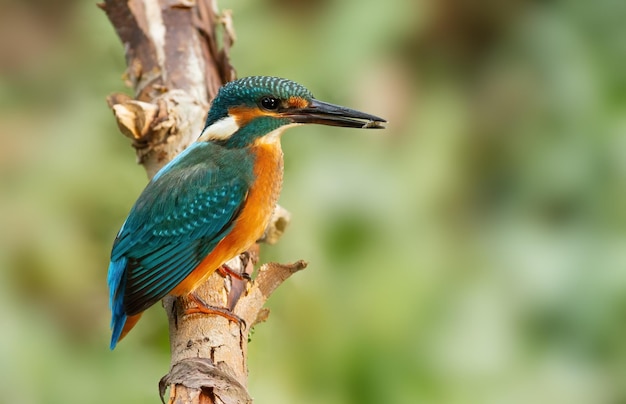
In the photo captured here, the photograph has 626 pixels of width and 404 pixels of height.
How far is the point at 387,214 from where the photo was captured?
95.5 inches

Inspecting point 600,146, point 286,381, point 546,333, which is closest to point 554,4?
point 600,146

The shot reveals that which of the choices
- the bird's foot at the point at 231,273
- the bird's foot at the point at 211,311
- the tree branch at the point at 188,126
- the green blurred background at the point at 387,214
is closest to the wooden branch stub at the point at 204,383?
the tree branch at the point at 188,126

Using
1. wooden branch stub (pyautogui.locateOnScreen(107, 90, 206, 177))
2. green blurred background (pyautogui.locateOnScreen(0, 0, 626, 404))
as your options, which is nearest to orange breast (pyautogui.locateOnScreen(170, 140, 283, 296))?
wooden branch stub (pyautogui.locateOnScreen(107, 90, 206, 177))

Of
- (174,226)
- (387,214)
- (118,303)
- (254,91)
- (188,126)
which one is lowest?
(387,214)

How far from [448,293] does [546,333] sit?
30cm

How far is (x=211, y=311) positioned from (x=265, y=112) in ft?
1.21

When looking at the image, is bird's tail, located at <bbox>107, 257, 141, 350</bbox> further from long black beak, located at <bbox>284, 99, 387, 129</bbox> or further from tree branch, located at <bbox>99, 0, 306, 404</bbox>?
long black beak, located at <bbox>284, 99, 387, 129</bbox>

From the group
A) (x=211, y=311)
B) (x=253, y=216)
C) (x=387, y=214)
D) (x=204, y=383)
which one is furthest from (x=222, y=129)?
(x=387, y=214)

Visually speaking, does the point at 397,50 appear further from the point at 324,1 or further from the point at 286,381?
the point at 286,381

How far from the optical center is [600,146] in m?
2.59

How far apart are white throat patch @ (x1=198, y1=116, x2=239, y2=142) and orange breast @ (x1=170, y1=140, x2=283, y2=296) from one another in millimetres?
52

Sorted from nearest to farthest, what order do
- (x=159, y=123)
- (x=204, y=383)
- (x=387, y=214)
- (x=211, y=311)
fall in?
(x=204, y=383)
(x=211, y=311)
(x=159, y=123)
(x=387, y=214)

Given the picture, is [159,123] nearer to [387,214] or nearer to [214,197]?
[214,197]

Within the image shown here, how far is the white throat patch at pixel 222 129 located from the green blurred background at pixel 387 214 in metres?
0.58
